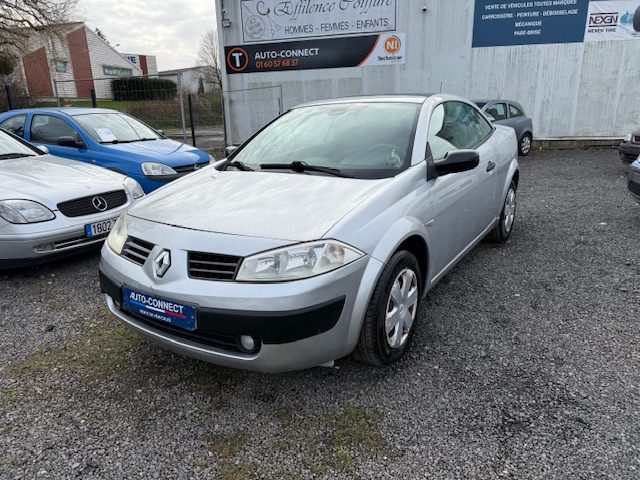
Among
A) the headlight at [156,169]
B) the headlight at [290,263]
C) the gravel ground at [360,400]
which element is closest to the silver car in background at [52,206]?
the gravel ground at [360,400]

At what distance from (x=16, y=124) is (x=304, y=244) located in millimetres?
6733

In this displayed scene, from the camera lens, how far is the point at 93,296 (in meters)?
3.83

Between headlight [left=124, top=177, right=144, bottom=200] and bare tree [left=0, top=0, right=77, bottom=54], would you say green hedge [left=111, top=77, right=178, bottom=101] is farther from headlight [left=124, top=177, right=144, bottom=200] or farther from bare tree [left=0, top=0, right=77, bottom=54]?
bare tree [left=0, top=0, right=77, bottom=54]

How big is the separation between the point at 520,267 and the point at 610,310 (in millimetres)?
953

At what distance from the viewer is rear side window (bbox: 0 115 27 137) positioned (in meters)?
6.87

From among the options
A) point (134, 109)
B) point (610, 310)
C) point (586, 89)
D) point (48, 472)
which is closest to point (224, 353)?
point (48, 472)

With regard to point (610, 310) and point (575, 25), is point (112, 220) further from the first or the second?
point (575, 25)

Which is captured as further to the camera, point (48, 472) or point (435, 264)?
point (435, 264)

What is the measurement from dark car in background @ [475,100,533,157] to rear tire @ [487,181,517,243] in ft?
20.3

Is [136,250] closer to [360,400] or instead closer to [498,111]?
[360,400]

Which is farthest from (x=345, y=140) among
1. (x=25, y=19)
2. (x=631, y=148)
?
(x=25, y=19)

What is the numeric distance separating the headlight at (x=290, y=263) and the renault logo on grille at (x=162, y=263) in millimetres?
395

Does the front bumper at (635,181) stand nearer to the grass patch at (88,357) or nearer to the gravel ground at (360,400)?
the gravel ground at (360,400)

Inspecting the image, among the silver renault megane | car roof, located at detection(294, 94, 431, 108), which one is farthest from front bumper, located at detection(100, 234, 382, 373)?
car roof, located at detection(294, 94, 431, 108)
